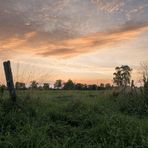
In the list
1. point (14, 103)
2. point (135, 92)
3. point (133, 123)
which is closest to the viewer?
point (133, 123)

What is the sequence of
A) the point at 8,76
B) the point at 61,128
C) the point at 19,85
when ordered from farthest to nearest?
the point at 19,85
the point at 8,76
the point at 61,128

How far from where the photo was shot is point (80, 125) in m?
8.77

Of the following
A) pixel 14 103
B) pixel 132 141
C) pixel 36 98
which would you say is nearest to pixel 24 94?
pixel 36 98

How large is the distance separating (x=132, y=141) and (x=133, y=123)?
4.95 ft

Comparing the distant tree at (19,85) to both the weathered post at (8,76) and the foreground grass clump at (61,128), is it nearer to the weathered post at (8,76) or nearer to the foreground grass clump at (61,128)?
the foreground grass clump at (61,128)

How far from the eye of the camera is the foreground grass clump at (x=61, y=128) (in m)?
6.94

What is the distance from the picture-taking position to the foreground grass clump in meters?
6.94

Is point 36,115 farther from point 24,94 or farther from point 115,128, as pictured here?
point 115,128

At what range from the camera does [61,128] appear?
8.17 m

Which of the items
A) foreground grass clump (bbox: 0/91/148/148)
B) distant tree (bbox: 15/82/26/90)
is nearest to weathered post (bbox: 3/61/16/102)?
foreground grass clump (bbox: 0/91/148/148)

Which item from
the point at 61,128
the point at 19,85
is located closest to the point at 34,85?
the point at 19,85

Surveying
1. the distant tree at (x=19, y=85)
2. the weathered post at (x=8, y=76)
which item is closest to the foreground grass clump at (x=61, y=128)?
the weathered post at (x=8, y=76)

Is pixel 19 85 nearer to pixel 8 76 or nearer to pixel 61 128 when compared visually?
pixel 8 76

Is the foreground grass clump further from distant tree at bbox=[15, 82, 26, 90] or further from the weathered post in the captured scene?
distant tree at bbox=[15, 82, 26, 90]
